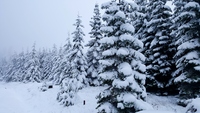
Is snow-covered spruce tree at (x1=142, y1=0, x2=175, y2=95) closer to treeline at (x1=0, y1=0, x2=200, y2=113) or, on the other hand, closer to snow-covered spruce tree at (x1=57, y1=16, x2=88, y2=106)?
treeline at (x1=0, y1=0, x2=200, y2=113)

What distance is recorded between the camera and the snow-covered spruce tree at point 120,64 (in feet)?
38.4

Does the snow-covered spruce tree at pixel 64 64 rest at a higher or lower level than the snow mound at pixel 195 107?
higher

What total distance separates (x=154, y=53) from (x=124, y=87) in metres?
11.1

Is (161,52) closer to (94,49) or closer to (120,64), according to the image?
(120,64)

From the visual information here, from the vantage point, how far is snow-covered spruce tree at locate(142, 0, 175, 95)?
19.4m

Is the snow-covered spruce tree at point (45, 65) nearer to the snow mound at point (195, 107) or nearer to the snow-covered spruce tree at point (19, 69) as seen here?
the snow-covered spruce tree at point (19, 69)

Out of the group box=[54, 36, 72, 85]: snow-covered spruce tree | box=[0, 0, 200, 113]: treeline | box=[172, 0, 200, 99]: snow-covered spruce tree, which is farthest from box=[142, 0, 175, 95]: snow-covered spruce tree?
box=[54, 36, 72, 85]: snow-covered spruce tree

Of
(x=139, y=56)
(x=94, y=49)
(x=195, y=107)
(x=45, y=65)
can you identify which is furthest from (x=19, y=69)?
(x=195, y=107)

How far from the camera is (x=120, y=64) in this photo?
12656 millimetres

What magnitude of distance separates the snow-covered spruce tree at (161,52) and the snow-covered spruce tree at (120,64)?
7.09m

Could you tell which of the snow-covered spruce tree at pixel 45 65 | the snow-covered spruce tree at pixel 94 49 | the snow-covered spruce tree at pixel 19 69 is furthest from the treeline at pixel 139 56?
the snow-covered spruce tree at pixel 19 69

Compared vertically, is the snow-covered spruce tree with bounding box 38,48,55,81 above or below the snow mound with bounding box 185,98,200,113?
above

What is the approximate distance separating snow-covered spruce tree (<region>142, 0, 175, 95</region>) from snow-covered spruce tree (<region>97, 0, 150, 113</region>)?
7095 millimetres

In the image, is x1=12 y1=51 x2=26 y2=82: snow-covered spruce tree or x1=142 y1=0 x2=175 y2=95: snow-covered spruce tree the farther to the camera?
x1=12 y1=51 x2=26 y2=82: snow-covered spruce tree
